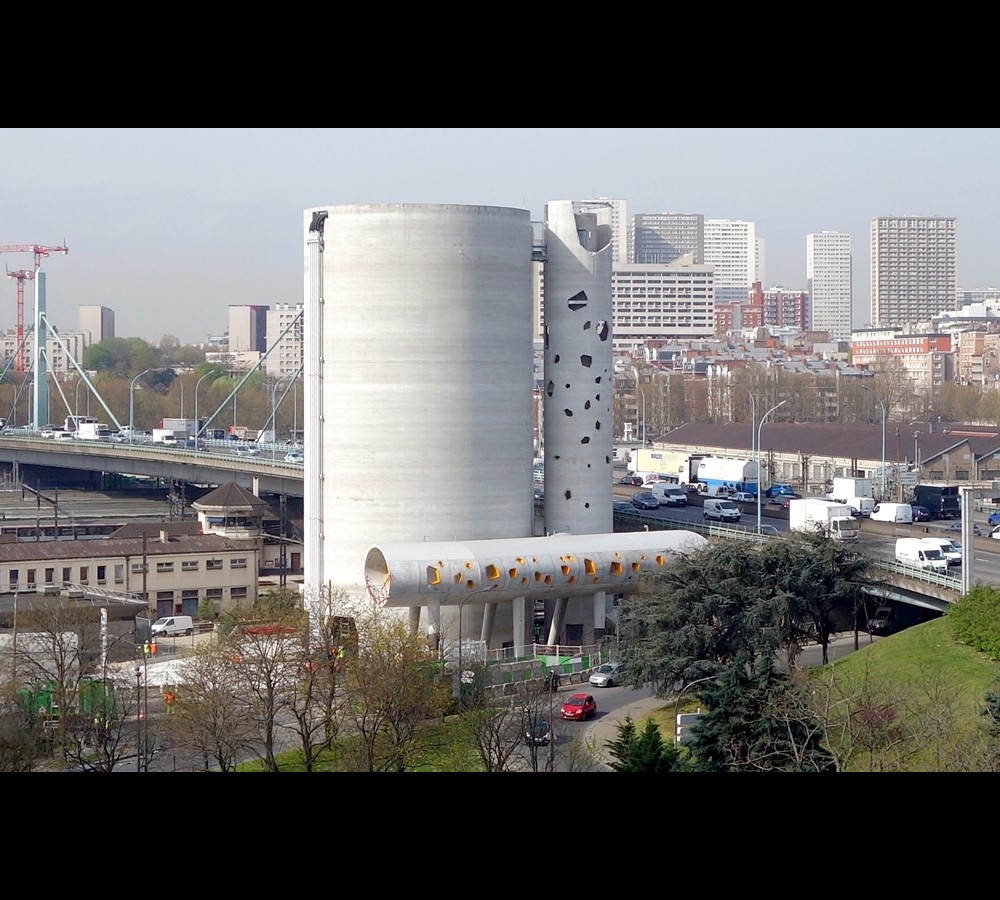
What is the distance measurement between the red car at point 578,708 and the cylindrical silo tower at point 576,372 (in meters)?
5.01

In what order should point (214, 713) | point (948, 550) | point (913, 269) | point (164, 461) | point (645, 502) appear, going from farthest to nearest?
point (913, 269), point (164, 461), point (645, 502), point (948, 550), point (214, 713)

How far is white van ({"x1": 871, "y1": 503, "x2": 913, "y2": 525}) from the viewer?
2241 cm

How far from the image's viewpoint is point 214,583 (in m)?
19.7

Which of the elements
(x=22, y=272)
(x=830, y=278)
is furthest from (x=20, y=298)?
(x=830, y=278)

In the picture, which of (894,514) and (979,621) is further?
(894,514)

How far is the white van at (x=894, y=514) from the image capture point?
22406 millimetres

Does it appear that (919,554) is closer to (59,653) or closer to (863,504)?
(863,504)

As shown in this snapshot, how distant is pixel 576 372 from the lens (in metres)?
17.2

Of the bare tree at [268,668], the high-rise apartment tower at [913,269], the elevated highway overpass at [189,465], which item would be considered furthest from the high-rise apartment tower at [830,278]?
the bare tree at [268,668]

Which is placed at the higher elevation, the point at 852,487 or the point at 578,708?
the point at 852,487

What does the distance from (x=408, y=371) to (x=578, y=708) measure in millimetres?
4968

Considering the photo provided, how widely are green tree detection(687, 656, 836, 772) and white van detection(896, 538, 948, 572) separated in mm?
7702

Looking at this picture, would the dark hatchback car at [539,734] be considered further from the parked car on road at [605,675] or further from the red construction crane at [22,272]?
the red construction crane at [22,272]
